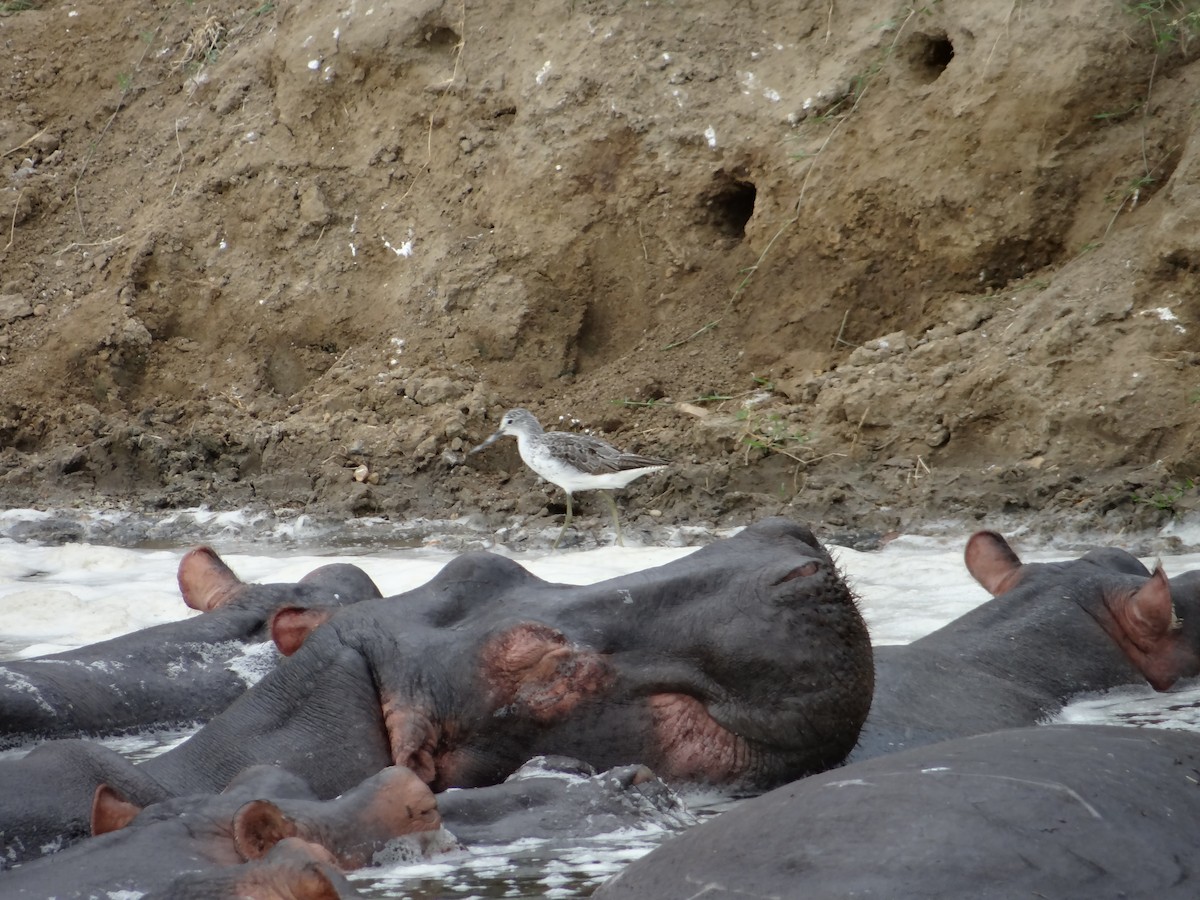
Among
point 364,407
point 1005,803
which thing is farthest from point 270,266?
point 1005,803

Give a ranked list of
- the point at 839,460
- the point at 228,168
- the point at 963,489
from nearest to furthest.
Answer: the point at 963,489 < the point at 839,460 < the point at 228,168

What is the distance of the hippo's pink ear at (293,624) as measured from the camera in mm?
3084

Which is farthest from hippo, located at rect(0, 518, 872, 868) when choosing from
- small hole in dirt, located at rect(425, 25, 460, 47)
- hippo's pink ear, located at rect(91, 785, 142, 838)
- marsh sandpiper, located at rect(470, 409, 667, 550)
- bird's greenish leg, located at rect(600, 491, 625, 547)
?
Answer: small hole in dirt, located at rect(425, 25, 460, 47)

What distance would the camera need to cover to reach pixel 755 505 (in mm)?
7410

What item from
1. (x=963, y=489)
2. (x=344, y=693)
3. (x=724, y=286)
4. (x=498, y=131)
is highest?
(x=498, y=131)

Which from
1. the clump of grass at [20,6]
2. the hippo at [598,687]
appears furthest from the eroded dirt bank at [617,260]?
the hippo at [598,687]

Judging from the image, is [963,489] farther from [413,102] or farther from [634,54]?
[413,102]

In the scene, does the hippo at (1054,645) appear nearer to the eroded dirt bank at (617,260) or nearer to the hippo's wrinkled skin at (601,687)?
the hippo's wrinkled skin at (601,687)

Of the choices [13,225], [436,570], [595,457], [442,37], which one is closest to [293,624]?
[436,570]

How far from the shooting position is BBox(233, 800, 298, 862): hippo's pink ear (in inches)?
82.3

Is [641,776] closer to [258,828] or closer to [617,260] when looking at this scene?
[258,828]

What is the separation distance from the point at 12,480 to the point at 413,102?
11.0 feet

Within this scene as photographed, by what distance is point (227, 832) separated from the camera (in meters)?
2.20

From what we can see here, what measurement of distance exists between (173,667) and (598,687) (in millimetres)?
1391
